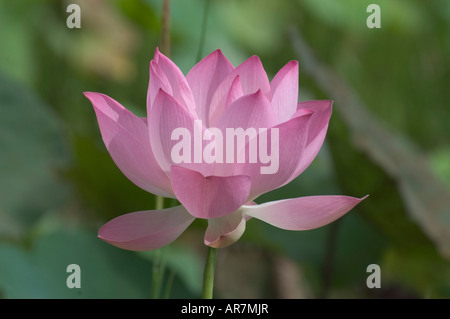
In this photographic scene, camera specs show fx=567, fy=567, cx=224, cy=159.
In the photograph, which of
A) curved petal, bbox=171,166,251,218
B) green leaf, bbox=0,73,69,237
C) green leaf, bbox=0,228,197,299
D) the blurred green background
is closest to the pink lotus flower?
curved petal, bbox=171,166,251,218

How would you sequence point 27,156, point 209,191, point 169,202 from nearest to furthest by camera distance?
point 209,191, point 169,202, point 27,156

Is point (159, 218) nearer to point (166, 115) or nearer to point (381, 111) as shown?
point (166, 115)

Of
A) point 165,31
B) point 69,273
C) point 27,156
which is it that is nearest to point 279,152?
point 165,31

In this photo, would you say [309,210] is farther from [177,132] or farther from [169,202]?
[169,202]

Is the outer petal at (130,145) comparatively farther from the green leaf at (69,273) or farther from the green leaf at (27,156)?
the green leaf at (27,156)

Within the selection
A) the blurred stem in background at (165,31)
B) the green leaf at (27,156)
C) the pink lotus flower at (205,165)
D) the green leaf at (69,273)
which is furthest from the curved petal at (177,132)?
the green leaf at (27,156)
